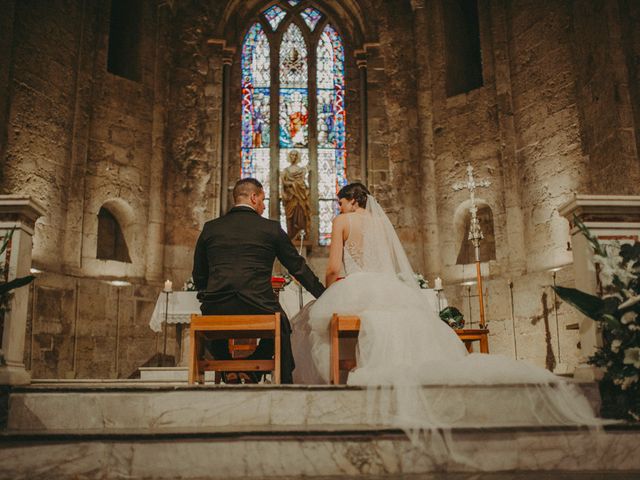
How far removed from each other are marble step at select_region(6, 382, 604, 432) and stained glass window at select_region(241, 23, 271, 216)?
8211 millimetres

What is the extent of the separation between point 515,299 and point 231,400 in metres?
6.97

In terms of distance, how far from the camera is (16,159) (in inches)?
363

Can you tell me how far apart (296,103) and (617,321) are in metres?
9.18

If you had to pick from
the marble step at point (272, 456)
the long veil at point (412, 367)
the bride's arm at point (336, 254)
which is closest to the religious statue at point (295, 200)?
the bride's arm at point (336, 254)

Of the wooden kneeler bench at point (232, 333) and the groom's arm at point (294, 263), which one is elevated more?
the groom's arm at point (294, 263)

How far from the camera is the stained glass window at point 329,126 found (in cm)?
1200

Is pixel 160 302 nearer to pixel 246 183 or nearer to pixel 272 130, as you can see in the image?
pixel 246 183

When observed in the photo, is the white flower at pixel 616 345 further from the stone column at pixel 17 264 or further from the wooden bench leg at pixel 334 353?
the stone column at pixel 17 264

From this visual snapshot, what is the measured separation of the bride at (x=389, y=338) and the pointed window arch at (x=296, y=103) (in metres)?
6.59

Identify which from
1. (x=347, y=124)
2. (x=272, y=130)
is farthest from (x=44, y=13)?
(x=347, y=124)

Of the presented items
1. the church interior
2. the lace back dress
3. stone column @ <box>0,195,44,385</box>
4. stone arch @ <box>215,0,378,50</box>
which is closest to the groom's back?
the lace back dress

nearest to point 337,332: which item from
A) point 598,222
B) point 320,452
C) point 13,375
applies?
point 320,452

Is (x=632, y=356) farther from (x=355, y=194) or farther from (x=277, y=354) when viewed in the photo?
(x=355, y=194)

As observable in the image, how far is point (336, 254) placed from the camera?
5051 mm
